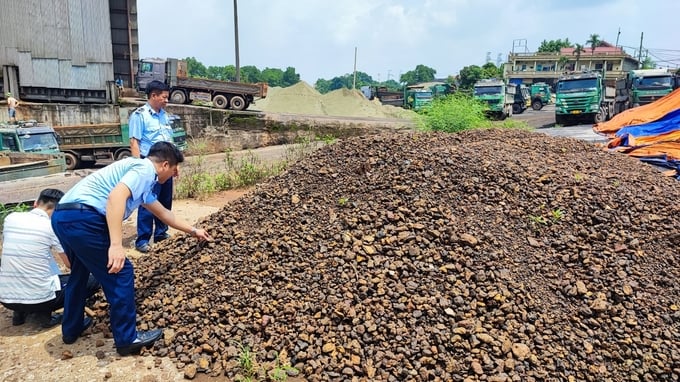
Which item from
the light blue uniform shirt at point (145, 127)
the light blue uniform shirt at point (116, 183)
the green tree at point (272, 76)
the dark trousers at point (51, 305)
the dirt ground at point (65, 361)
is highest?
the green tree at point (272, 76)

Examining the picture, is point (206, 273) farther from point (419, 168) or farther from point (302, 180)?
point (419, 168)

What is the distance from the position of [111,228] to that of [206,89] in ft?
52.8

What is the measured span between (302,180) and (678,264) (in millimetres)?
2915

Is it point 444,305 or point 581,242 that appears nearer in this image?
point 444,305

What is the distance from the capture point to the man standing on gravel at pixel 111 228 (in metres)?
2.56

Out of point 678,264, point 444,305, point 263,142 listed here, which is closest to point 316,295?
point 444,305

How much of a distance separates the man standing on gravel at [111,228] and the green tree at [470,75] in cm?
4356

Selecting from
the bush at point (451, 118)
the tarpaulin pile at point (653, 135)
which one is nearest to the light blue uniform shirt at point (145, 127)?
the bush at point (451, 118)

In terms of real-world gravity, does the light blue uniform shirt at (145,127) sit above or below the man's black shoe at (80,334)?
above

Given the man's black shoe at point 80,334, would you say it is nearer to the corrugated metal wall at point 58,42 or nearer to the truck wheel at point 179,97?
the truck wheel at point 179,97

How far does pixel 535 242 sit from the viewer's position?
334 centimetres

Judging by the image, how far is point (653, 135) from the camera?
805 cm

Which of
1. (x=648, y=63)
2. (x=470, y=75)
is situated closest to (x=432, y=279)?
(x=470, y=75)

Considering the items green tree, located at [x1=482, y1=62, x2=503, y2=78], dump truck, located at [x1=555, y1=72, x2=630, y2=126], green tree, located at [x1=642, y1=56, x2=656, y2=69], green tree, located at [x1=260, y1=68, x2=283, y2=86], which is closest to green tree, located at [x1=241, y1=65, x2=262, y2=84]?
green tree, located at [x1=260, y1=68, x2=283, y2=86]
